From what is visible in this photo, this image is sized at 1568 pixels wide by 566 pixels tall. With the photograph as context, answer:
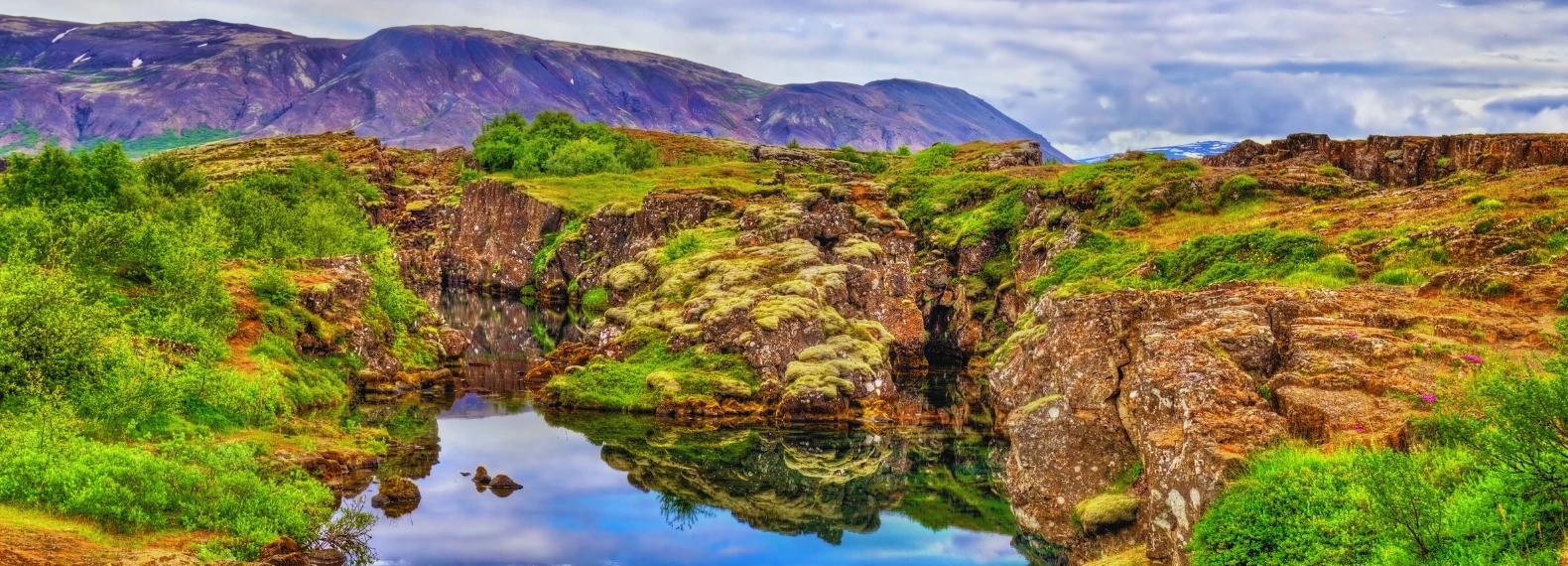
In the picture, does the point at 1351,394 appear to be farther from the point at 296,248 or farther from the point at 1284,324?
the point at 296,248

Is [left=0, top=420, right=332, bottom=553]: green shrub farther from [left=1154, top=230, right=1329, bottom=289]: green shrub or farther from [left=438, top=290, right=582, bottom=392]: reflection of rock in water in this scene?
[left=1154, top=230, right=1329, bottom=289]: green shrub

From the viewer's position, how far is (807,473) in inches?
1752

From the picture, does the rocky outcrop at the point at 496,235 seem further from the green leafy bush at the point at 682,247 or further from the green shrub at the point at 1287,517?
the green shrub at the point at 1287,517

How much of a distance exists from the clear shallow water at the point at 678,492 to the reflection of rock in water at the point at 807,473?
96 millimetres

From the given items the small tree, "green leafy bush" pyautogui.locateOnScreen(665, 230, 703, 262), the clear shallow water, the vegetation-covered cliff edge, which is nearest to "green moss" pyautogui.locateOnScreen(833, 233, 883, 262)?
the vegetation-covered cliff edge

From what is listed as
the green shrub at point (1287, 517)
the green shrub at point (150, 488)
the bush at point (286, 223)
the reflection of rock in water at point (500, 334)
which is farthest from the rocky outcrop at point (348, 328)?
the green shrub at point (1287, 517)

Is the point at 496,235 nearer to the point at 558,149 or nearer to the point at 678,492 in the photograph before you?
the point at 558,149

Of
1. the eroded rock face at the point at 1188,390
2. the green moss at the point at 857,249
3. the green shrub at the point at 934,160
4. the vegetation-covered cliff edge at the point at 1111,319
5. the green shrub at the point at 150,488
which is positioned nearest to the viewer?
the vegetation-covered cliff edge at the point at 1111,319

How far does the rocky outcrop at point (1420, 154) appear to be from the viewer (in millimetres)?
56688

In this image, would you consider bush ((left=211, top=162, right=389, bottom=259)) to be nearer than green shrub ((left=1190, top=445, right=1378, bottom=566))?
No

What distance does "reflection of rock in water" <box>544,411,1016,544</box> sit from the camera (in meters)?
39.4

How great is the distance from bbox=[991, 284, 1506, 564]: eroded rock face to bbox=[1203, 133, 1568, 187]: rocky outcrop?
3801cm

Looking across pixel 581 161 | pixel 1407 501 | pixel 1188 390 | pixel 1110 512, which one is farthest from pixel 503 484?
pixel 581 161

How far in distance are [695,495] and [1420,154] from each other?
169 feet
